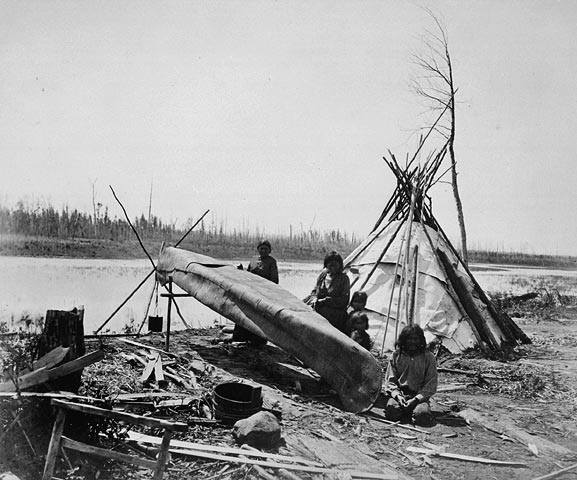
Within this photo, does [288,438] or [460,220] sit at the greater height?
[460,220]

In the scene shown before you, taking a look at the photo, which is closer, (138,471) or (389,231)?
(138,471)

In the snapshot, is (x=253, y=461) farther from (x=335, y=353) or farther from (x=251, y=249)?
(x=251, y=249)

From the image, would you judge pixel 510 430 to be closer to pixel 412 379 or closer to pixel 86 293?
pixel 412 379

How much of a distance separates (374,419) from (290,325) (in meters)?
1.38

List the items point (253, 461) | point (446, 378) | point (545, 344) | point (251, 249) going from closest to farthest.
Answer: point (253, 461) < point (446, 378) < point (545, 344) < point (251, 249)

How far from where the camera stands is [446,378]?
7.12m

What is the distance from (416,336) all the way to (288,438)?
6.00 feet

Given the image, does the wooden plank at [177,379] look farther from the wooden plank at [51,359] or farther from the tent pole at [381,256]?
the tent pole at [381,256]

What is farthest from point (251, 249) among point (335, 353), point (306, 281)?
point (335, 353)

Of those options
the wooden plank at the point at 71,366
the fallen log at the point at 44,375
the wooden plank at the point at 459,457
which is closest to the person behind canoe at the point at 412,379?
the wooden plank at the point at 459,457

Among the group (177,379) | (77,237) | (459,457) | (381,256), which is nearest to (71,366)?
(177,379)

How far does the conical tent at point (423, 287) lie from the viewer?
8578 millimetres

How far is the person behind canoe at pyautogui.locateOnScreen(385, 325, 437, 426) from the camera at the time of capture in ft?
17.1

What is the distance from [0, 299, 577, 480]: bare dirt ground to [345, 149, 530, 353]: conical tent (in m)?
0.57
